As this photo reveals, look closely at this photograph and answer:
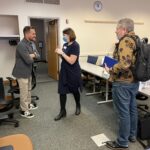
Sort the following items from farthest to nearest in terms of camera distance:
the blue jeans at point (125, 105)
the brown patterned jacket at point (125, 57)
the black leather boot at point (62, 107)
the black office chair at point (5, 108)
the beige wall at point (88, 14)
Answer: the beige wall at point (88, 14)
the black leather boot at point (62, 107)
the black office chair at point (5, 108)
the blue jeans at point (125, 105)
the brown patterned jacket at point (125, 57)

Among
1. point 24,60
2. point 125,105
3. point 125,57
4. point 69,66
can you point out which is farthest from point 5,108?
point 125,57

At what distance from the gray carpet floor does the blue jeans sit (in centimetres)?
26

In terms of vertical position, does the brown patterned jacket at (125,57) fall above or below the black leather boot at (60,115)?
above

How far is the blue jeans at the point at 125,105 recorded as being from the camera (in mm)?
1995

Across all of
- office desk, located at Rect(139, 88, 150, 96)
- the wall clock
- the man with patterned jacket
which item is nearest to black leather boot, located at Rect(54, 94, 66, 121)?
the man with patterned jacket

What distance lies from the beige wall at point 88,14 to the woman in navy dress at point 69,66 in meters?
2.85

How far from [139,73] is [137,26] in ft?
17.4

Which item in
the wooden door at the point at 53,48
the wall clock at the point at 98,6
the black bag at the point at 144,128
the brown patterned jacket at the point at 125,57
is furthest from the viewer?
the wall clock at the point at 98,6

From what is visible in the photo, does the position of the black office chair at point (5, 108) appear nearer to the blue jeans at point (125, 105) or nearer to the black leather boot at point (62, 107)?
the black leather boot at point (62, 107)

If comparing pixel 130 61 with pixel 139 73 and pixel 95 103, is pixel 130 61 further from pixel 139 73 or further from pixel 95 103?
pixel 95 103

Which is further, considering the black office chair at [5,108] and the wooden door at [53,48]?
the wooden door at [53,48]

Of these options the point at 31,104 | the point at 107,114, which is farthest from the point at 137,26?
the point at 31,104

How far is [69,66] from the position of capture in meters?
2.84

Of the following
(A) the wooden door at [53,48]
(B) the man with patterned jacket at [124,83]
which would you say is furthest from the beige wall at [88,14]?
(B) the man with patterned jacket at [124,83]
